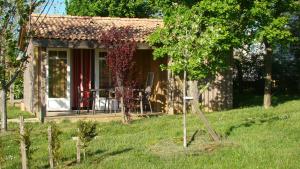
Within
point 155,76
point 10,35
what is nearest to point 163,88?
point 155,76

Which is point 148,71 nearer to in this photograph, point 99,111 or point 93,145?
point 99,111

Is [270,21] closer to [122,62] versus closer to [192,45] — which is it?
[122,62]

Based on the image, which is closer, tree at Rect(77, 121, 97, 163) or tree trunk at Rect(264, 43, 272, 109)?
tree at Rect(77, 121, 97, 163)

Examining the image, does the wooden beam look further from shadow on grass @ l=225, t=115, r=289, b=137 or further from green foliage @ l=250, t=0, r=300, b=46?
shadow on grass @ l=225, t=115, r=289, b=137

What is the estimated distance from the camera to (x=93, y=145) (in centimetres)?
1087

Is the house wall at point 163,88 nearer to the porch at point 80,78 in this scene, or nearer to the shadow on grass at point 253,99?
the porch at point 80,78

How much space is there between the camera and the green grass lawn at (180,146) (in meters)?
8.85

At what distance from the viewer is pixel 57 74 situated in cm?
1806

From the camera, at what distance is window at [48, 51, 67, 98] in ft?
59.0

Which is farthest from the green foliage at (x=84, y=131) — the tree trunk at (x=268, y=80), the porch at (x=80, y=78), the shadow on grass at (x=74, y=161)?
the tree trunk at (x=268, y=80)

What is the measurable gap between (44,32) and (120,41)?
126 inches

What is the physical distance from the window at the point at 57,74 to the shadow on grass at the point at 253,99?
6.26m

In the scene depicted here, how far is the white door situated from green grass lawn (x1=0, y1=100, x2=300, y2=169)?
3.41 metres

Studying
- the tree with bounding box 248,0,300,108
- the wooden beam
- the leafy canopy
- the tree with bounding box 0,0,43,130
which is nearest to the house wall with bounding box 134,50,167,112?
the leafy canopy
